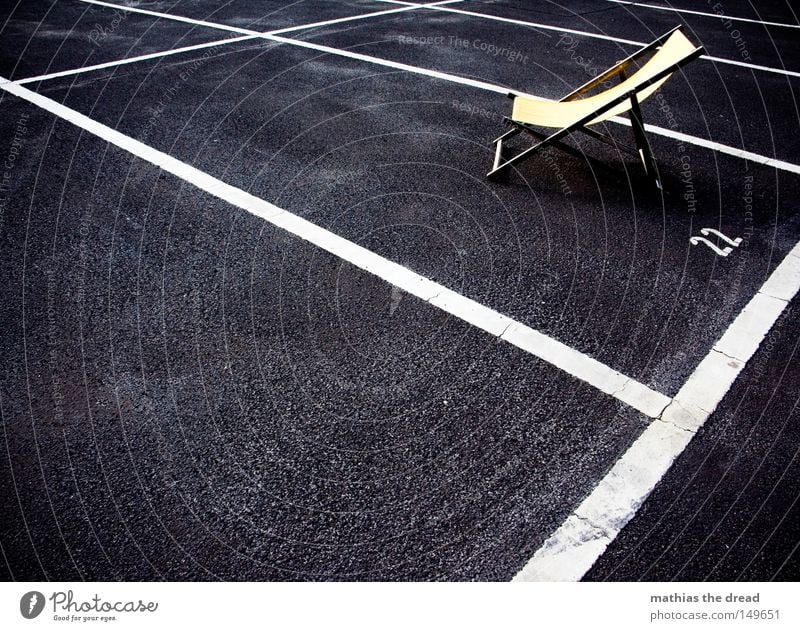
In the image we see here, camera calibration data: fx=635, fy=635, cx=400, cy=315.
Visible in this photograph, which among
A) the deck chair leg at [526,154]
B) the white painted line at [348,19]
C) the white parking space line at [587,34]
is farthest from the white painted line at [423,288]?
the white parking space line at [587,34]

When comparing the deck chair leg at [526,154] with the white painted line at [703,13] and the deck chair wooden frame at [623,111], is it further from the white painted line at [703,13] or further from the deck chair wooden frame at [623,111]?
the white painted line at [703,13]

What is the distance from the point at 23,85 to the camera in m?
7.03

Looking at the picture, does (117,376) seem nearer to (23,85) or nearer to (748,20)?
(23,85)

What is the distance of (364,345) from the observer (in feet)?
11.2

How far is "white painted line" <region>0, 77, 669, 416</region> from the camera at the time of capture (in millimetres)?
3176

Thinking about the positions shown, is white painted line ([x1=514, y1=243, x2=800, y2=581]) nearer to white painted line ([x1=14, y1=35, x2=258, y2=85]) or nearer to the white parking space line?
the white parking space line

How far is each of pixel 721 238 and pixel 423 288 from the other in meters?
2.15
